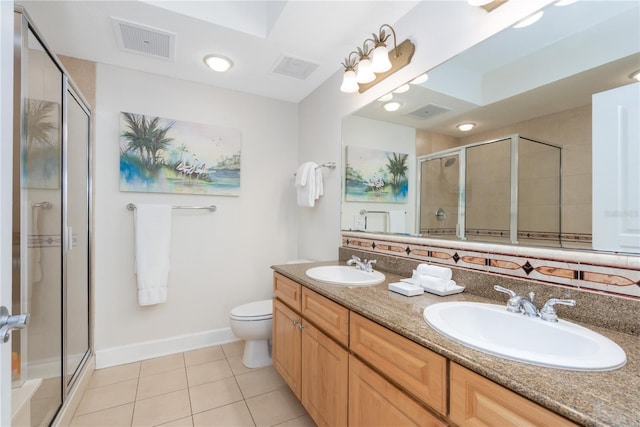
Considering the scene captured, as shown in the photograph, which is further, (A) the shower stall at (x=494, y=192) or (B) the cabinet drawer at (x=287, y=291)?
(B) the cabinet drawer at (x=287, y=291)

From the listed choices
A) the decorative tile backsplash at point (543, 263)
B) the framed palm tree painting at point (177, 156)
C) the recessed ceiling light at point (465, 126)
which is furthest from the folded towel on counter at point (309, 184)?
the recessed ceiling light at point (465, 126)

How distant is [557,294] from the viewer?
1021 mm

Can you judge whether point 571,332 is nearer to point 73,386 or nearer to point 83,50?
point 73,386

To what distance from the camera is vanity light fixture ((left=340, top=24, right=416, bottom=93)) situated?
5.33 ft

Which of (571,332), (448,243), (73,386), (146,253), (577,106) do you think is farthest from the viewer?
(146,253)

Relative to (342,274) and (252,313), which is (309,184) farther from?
(252,313)

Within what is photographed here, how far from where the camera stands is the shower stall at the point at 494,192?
3.63ft

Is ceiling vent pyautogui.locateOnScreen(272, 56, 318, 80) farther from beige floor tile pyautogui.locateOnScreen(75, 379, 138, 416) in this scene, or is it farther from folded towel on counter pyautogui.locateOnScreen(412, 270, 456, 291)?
beige floor tile pyautogui.locateOnScreen(75, 379, 138, 416)

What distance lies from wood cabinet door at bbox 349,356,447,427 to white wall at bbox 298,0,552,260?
1.25 m

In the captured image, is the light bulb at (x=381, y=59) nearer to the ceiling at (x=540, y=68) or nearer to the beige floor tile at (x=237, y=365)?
the ceiling at (x=540, y=68)

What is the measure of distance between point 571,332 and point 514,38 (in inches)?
44.1

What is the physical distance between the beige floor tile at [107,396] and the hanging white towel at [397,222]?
1969mm

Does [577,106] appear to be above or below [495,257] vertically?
above

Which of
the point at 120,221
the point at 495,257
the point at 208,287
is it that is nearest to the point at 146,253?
the point at 120,221
